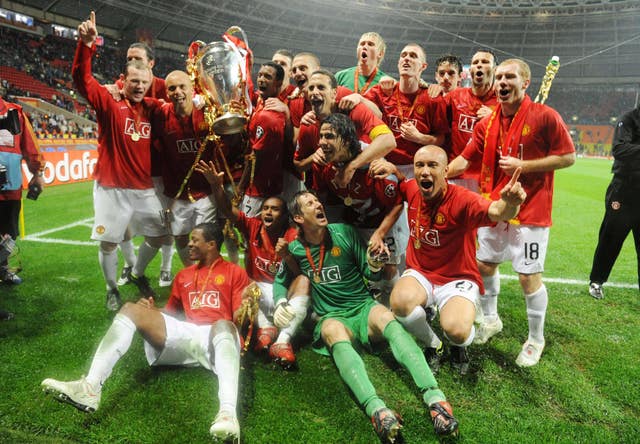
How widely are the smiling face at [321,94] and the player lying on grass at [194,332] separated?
120 centimetres

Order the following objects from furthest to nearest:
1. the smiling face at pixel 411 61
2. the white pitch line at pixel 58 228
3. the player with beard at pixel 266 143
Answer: the white pitch line at pixel 58 228
the smiling face at pixel 411 61
the player with beard at pixel 266 143

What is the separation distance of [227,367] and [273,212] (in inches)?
52.8

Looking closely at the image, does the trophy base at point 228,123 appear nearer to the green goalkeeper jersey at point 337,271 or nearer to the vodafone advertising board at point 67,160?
the green goalkeeper jersey at point 337,271

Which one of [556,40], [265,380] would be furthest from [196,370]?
[556,40]

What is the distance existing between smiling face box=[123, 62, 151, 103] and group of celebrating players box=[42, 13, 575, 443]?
0.01 meters

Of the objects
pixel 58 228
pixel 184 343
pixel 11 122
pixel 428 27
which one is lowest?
pixel 58 228

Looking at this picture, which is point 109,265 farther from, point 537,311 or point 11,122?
point 537,311

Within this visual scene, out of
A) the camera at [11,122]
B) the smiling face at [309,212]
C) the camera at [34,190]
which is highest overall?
the camera at [11,122]

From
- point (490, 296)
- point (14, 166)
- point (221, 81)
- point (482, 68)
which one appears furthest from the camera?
point (14, 166)

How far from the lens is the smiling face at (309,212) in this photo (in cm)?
309

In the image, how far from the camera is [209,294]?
3.01 m

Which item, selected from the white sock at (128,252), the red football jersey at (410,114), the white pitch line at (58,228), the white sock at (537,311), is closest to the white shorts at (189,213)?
the white sock at (128,252)

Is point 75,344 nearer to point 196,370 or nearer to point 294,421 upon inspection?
point 196,370

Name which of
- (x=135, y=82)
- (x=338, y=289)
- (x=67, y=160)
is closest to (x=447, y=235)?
(x=338, y=289)
